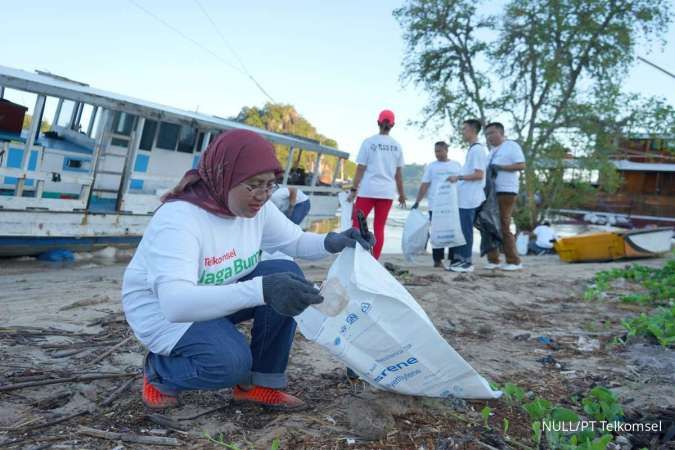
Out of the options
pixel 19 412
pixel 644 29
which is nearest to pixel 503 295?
→ pixel 19 412

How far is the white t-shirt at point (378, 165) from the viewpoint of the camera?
568 centimetres

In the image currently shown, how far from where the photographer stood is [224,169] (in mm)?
1908

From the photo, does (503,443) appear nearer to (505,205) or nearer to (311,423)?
(311,423)

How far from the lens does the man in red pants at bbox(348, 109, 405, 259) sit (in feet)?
18.6

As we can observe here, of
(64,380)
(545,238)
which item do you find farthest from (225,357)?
(545,238)

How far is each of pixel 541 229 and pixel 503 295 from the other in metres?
8.19

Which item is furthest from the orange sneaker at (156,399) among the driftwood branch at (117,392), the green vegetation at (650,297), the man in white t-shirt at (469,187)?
the man in white t-shirt at (469,187)

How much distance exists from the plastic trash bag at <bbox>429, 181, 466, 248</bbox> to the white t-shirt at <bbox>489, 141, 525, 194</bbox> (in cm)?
56

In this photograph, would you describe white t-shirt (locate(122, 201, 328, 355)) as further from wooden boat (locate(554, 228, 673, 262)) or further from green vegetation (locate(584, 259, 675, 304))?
wooden boat (locate(554, 228, 673, 262))

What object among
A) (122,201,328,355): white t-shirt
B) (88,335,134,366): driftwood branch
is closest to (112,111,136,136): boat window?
(88,335,134,366): driftwood branch

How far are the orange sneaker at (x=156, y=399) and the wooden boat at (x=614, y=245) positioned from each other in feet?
28.3

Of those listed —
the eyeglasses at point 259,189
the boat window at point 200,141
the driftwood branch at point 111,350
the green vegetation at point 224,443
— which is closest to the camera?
the green vegetation at point 224,443

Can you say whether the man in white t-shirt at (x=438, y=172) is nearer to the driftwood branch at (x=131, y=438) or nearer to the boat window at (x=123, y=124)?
the driftwood branch at (x=131, y=438)

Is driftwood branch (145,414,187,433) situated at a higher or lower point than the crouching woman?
lower
